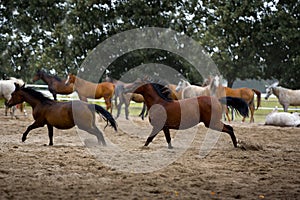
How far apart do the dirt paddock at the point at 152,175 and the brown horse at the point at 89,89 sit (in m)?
7.06

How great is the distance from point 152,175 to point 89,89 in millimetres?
10337

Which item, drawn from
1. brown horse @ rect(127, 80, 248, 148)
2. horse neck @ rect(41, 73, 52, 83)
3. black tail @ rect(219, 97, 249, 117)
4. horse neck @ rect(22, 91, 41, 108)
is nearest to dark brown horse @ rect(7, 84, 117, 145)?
horse neck @ rect(22, 91, 41, 108)

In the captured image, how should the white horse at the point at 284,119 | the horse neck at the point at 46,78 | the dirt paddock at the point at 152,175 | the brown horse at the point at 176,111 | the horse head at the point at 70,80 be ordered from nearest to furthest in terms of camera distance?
the dirt paddock at the point at 152,175, the brown horse at the point at 176,111, the white horse at the point at 284,119, the horse head at the point at 70,80, the horse neck at the point at 46,78

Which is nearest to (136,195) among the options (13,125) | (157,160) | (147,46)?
(157,160)

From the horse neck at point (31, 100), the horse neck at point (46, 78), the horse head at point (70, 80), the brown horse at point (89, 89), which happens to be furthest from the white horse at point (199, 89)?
the horse neck at point (31, 100)

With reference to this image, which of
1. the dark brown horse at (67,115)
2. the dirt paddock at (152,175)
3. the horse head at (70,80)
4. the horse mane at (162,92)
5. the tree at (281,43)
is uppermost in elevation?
the tree at (281,43)

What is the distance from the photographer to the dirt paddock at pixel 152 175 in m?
4.46

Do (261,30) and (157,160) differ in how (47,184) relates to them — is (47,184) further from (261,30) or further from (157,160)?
(261,30)

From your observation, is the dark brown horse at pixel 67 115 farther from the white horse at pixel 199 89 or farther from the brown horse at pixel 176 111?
the white horse at pixel 199 89

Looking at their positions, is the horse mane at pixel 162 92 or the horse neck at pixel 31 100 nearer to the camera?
the horse mane at pixel 162 92

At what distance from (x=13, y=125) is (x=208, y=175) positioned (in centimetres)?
759

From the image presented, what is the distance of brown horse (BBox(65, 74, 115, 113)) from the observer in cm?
1539

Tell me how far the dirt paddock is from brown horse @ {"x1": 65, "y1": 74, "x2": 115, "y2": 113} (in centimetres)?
706

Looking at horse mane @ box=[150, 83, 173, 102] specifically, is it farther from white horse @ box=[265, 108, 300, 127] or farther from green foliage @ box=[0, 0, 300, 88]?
green foliage @ box=[0, 0, 300, 88]
